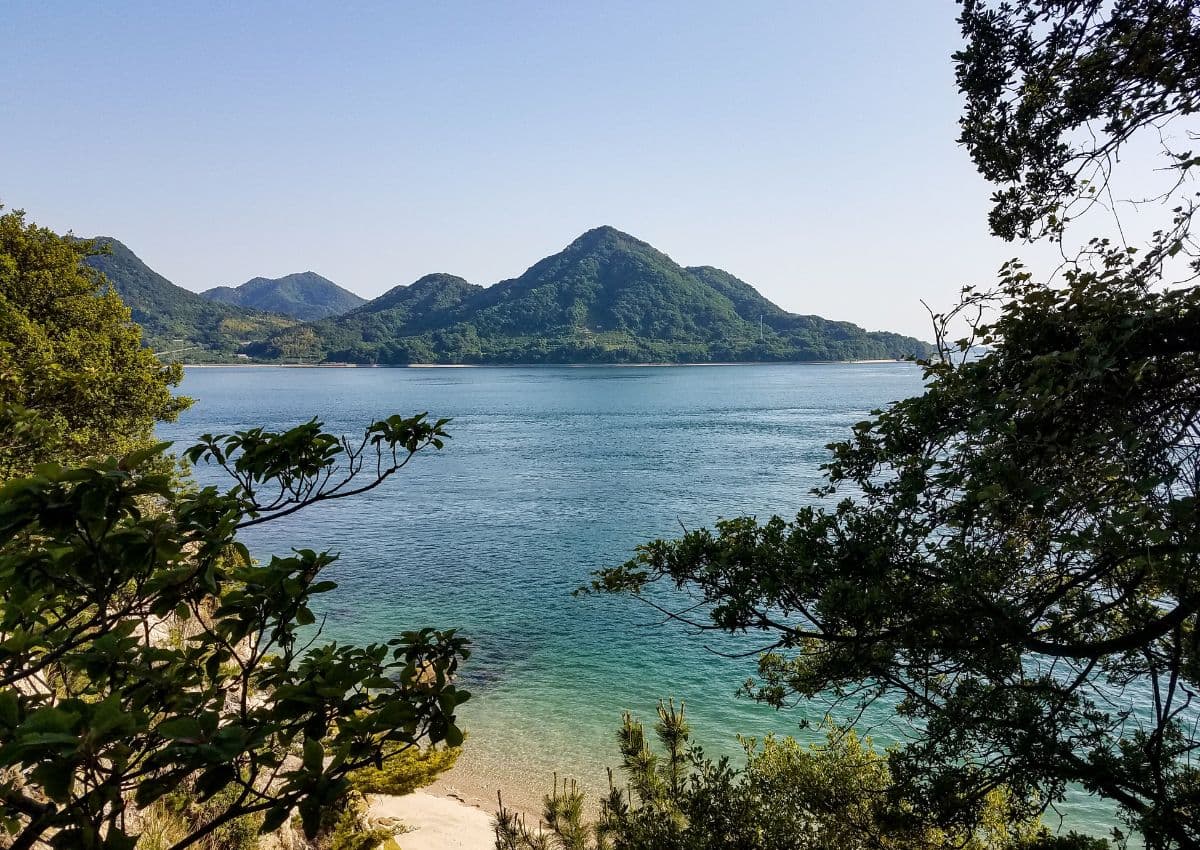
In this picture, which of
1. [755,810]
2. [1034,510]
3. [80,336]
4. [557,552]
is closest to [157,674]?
[1034,510]

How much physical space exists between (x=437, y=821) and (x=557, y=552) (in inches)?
713

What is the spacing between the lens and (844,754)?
10.1m

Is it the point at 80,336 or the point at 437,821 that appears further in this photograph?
the point at 80,336

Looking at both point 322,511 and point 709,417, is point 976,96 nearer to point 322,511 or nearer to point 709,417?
point 322,511

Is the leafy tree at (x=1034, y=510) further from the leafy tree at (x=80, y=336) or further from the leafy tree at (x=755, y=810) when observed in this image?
the leafy tree at (x=80, y=336)

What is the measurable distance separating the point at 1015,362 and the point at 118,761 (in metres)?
6.55

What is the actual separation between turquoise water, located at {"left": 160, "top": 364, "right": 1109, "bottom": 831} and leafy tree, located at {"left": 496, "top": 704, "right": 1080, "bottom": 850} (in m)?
7.06

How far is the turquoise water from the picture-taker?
18828mm

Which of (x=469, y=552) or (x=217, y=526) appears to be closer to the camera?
(x=217, y=526)

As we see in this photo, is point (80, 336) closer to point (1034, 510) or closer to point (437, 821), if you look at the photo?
point (437, 821)

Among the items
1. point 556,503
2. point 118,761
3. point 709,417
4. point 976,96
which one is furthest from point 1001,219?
point 709,417

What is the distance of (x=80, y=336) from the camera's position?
716 inches

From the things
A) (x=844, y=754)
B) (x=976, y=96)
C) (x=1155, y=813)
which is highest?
(x=976, y=96)

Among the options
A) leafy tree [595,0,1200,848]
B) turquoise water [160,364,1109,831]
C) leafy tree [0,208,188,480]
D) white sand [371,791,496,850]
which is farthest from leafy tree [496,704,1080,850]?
leafy tree [0,208,188,480]
